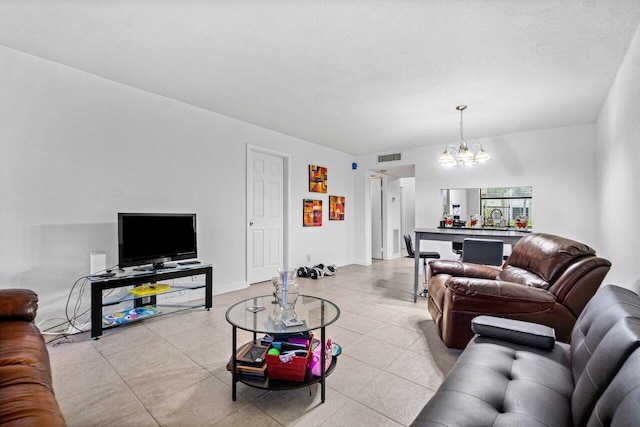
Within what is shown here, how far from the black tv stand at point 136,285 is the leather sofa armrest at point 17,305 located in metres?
0.80

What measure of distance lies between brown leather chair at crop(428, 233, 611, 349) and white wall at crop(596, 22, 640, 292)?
0.32m

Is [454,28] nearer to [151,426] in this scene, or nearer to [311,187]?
[151,426]

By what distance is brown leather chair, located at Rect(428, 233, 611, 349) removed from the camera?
1972mm

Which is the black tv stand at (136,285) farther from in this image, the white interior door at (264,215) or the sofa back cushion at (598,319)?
the sofa back cushion at (598,319)

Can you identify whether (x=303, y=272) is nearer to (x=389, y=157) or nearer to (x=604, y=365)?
(x=389, y=157)

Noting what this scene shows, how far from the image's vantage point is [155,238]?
3.16 metres

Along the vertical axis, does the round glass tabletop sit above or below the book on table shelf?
above

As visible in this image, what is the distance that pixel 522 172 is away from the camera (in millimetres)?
4926

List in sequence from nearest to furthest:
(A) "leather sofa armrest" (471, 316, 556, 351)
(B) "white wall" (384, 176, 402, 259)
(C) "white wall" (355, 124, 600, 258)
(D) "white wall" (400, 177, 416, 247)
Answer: (A) "leather sofa armrest" (471, 316, 556, 351) → (C) "white wall" (355, 124, 600, 258) → (B) "white wall" (384, 176, 402, 259) → (D) "white wall" (400, 177, 416, 247)

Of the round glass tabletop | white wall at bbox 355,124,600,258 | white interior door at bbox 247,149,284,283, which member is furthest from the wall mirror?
the round glass tabletop

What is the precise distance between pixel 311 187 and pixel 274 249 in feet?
4.61

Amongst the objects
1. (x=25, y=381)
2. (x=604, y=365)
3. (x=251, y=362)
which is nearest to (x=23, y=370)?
(x=25, y=381)

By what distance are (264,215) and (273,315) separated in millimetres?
2987

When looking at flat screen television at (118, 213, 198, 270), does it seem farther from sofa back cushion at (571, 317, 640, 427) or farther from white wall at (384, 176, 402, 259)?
white wall at (384, 176, 402, 259)
